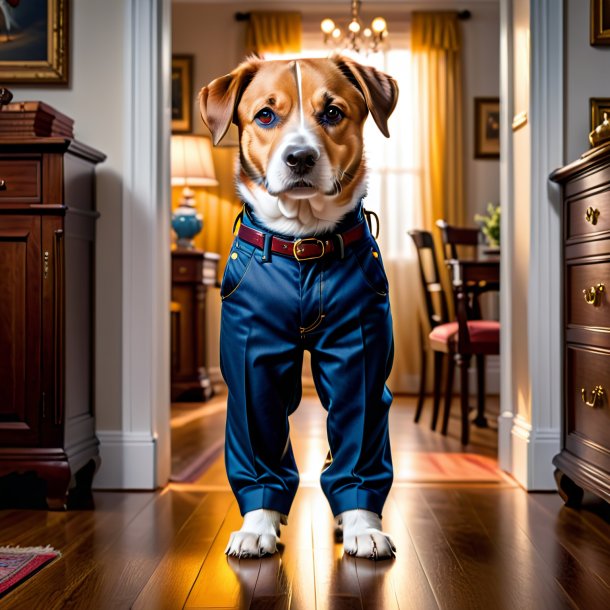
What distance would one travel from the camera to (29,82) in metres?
2.83

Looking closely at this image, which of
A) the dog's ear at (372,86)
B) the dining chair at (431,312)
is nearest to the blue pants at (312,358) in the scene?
the dog's ear at (372,86)

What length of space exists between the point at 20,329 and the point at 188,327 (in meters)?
3.12

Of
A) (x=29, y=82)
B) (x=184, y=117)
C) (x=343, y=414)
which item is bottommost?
(x=343, y=414)

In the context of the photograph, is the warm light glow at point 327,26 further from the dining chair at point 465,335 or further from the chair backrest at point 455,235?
the dining chair at point 465,335

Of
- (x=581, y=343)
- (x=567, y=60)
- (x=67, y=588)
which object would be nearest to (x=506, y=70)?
(x=567, y=60)

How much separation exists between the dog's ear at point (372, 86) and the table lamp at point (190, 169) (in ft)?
12.8

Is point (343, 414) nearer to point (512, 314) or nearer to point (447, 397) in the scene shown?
point (512, 314)

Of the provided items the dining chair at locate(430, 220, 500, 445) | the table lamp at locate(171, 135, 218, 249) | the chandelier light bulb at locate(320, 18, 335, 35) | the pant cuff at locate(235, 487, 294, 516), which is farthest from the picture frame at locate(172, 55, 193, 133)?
the pant cuff at locate(235, 487, 294, 516)

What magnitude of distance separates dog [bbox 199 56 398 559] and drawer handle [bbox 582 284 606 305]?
0.75 m

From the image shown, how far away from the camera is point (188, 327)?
220 inches

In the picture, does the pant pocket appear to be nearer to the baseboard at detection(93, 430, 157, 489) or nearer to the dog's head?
the dog's head

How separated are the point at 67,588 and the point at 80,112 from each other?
1.70 m

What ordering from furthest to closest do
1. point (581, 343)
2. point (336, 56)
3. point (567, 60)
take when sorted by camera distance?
point (567, 60)
point (581, 343)
point (336, 56)

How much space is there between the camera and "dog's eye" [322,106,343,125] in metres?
1.74
